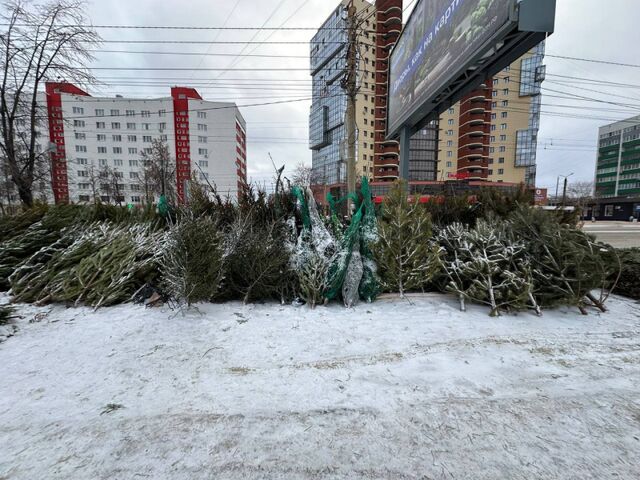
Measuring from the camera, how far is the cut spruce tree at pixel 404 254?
4.12 metres

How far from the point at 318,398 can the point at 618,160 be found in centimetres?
11365

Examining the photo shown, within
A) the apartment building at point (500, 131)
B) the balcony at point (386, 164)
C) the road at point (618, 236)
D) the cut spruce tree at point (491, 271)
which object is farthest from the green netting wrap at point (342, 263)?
the apartment building at point (500, 131)

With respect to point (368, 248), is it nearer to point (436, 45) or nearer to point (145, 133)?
point (436, 45)

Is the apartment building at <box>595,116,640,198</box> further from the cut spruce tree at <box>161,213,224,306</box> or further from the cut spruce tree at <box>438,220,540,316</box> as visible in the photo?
the cut spruce tree at <box>161,213,224,306</box>

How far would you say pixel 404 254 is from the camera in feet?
13.6

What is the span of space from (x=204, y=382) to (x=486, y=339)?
291 cm

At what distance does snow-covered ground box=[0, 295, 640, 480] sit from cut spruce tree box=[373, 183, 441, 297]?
2.80 feet

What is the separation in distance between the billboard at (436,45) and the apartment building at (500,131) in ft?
180

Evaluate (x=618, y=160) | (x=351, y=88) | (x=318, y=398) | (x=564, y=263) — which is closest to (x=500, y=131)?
(x=618, y=160)

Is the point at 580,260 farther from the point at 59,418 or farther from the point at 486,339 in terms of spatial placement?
the point at 59,418

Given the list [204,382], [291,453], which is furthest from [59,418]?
[291,453]

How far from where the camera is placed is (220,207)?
5.60 m

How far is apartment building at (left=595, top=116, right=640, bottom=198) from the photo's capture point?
2774 inches

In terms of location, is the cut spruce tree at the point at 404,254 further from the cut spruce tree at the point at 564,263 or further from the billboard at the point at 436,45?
the billboard at the point at 436,45
